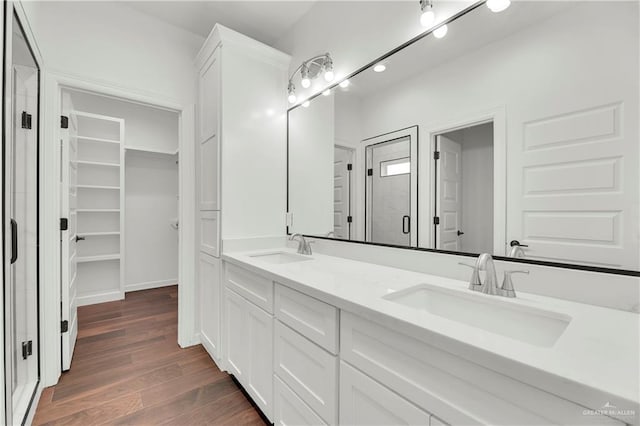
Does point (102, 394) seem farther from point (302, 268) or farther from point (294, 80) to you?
point (294, 80)

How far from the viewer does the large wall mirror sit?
0.84 m

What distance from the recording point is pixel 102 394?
1.75m

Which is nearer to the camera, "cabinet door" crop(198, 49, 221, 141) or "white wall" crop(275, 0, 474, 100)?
"white wall" crop(275, 0, 474, 100)

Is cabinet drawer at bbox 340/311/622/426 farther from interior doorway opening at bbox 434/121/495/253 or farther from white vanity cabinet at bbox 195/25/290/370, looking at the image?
white vanity cabinet at bbox 195/25/290/370

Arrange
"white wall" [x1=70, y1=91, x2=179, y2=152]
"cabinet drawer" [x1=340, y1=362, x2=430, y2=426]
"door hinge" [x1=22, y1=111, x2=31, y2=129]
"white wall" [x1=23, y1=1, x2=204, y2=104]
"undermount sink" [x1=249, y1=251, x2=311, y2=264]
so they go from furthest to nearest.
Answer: "white wall" [x1=70, y1=91, x2=179, y2=152]
"undermount sink" [x1=249, y1=251, x2=311, y2=264]
"white wall" [x1=23, y1=1, x2=204, y2=104]
"door hinge" [x1=22, y1=111, x2=31, y2=129]
"cabinet drawer" [x1=340, y1=362, x2=430, y2=426]

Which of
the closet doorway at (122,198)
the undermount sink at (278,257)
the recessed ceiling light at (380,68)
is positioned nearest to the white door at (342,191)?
the undermount sink at (278,257)

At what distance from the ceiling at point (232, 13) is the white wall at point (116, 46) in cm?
9

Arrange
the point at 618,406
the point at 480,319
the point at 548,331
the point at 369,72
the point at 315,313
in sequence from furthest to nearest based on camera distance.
Result: the point at 369,72, the point at 315,313, the point at 480,319, the point at 548,331, the point at 618,406

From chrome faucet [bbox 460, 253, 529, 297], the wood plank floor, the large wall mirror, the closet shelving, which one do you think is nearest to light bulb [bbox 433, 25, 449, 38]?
the large wall mirror

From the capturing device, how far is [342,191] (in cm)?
183

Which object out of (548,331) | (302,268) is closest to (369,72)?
(302,268)

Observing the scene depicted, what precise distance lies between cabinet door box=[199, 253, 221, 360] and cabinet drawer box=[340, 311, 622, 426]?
4.65ft

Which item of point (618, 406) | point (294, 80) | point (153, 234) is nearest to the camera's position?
point (618, 406)

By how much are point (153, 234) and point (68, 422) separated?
2853mm
